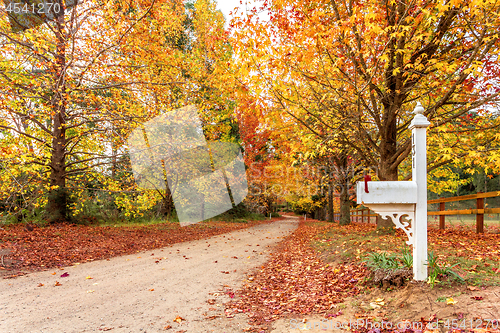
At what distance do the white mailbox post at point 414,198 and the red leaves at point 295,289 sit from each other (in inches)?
43.4

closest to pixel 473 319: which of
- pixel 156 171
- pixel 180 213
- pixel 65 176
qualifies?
pixel 65 176

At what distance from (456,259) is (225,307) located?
3.76 meters

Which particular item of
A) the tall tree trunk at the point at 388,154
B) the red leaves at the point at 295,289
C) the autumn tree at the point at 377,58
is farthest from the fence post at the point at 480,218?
the red leaves at the point at 295,289

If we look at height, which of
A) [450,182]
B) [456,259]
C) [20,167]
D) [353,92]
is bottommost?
[456,259]

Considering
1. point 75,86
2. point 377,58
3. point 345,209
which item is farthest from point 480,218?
point 75,86

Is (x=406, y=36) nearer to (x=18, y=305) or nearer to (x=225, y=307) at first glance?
(x=225, y=307)

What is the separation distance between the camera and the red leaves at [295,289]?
12.9 ft

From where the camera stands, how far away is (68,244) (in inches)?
319

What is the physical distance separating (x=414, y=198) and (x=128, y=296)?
4501 mm

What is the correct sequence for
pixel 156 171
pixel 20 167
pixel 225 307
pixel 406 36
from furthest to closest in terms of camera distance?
pixel 156 171, pixel 20 167, pixel 406 36, pixel 225 307

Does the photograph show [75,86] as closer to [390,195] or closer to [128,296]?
[128,296]

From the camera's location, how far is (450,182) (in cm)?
1207

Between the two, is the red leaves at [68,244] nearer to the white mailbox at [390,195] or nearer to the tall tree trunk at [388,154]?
the white mailbox at [390,195]

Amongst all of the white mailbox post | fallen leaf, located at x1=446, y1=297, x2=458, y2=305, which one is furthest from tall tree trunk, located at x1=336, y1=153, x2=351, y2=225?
fallen leaf, located at x1=446, y1=297, x2=458, y2=305
